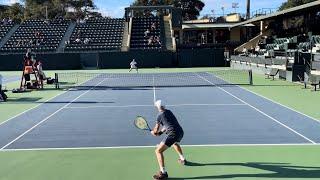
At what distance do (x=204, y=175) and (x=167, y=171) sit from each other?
70 centimetres

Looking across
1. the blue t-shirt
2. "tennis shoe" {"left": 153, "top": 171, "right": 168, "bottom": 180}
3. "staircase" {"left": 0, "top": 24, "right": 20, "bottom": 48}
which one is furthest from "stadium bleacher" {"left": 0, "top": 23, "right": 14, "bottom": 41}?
"tennis shoe" {"left": 153, "top": 171, "right": 168, "bottom": 180}

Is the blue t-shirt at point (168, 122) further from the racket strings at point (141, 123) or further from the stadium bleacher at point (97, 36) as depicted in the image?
the stadium bleacher at point (97, 36)

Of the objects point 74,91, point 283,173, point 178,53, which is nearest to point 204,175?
point 283,173

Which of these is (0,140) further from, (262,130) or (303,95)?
(303,95)

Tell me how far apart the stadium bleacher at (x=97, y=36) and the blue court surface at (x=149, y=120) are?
31625 millimetres

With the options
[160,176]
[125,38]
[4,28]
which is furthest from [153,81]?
[4,28]

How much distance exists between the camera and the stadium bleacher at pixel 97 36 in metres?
54.6

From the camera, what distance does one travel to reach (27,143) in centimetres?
1241

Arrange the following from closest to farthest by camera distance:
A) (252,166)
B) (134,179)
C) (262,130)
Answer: (134,179), (252,166), (262,130)

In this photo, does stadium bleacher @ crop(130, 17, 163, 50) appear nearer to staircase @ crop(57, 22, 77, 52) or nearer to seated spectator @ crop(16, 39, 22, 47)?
staircase @ crop(57, 22, 77, 52)

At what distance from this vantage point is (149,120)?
15.7 metres

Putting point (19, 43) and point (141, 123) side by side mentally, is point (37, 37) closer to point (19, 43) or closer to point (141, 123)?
point (19, 43)

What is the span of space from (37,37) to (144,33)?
11750 millimetres

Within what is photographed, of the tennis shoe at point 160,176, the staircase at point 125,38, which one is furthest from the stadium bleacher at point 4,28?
the tennis shoe at point 160,176
